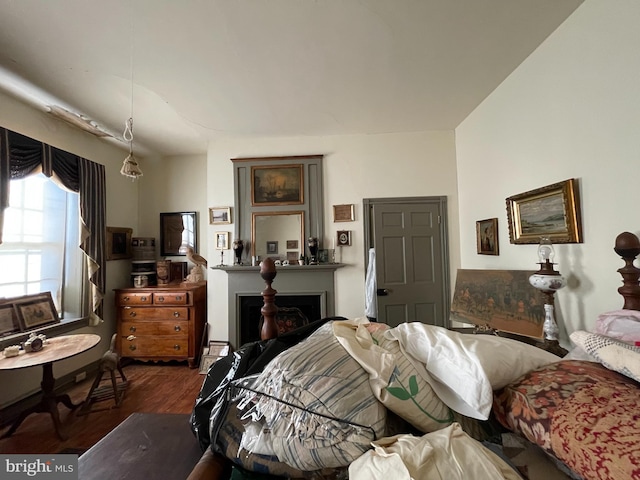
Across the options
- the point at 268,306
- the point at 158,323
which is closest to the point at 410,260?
the point at 268,306

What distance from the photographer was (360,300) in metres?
3.11

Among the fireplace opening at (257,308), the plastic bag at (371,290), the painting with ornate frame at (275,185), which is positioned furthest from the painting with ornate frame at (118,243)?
the plastic bag at (371,290)

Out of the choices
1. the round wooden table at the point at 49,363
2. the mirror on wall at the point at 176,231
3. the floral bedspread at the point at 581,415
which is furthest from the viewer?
the mirror on wall at the point at 176,231

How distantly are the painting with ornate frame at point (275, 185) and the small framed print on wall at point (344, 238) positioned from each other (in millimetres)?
695

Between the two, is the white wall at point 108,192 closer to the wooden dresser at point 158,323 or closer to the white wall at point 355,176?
the wooden dresser at point 158,323

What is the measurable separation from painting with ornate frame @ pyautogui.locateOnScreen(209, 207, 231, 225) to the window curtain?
4.27 feet

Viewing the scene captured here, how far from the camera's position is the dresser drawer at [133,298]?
3203mm

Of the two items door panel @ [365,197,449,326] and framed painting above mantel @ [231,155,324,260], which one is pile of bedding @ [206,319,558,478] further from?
framed painting above mantel @ [231,155,324,260]

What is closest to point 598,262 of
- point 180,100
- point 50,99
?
point 180,100

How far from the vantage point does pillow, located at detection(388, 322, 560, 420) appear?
74 cm

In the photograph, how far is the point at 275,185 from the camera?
325 centimetres

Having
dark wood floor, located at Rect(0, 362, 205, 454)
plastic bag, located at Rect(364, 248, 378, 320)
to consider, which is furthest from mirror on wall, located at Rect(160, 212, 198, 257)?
plastic bag, located at Rect(364, 248, 378, 320)

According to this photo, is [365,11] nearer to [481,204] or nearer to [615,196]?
[615,196]

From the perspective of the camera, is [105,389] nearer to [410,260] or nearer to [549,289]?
[410,260]
